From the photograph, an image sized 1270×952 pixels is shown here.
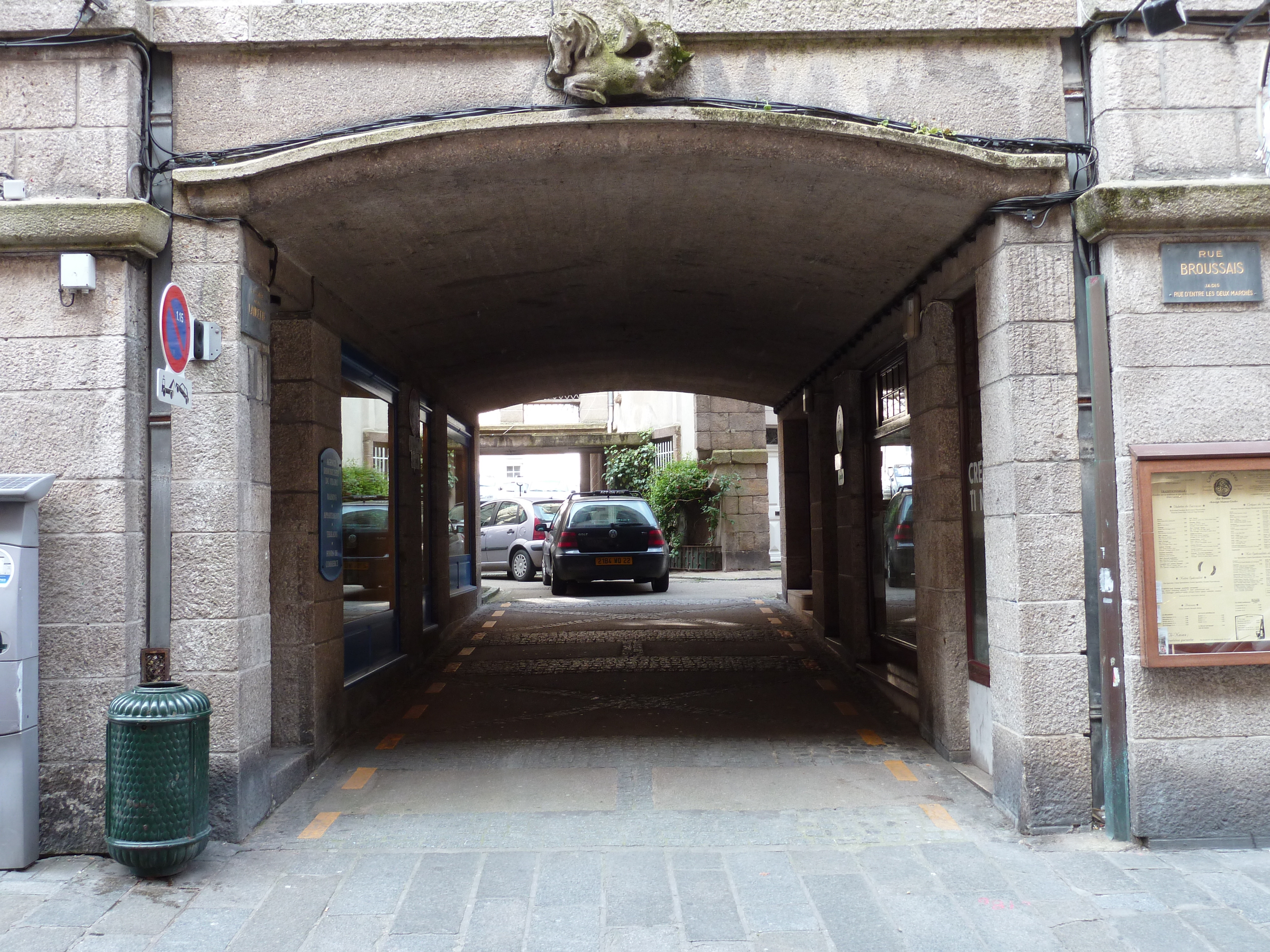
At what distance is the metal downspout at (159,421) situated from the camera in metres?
5.02

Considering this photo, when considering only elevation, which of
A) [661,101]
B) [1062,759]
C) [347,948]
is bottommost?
[347,948]

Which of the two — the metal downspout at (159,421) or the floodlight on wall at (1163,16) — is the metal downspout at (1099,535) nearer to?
the floodlight on wall at (1163,16)


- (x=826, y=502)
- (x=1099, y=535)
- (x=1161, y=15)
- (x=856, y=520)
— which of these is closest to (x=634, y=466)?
(x=826, y=502)

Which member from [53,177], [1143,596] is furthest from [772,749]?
[53,177]

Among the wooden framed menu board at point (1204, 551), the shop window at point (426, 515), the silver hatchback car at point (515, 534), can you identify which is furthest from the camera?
the silver hatchback car at point (515, 534)

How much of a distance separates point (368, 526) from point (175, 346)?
12.0 feet

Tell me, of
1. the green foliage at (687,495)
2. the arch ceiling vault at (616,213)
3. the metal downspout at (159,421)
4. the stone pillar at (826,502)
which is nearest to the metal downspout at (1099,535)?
the arch ceiling vault at (616,213)

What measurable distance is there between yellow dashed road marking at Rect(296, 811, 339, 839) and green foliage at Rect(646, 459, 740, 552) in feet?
51.3

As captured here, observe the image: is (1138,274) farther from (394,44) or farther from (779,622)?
(779,622)

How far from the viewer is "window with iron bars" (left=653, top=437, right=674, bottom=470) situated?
23.8 meters

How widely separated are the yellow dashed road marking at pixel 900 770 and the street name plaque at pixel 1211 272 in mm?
3020

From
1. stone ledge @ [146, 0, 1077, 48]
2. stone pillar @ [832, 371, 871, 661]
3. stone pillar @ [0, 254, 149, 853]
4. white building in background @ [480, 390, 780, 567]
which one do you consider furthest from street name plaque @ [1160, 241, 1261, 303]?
white building in background @ [480, 390, 780, 567]

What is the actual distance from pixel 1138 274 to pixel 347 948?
4.79 m

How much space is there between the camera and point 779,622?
12023 millimetres
